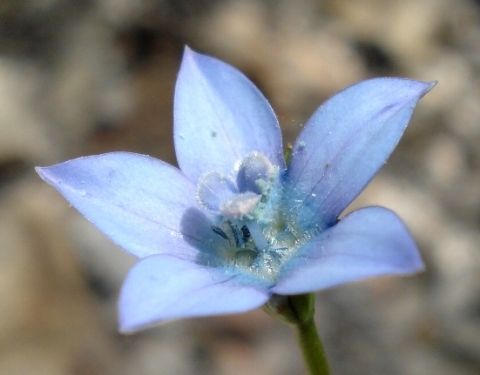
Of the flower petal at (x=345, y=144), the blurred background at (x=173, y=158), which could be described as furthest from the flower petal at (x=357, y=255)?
the blurred background at (x=173, y=158)

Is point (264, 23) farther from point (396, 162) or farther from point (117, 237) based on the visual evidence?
point (117, 237)

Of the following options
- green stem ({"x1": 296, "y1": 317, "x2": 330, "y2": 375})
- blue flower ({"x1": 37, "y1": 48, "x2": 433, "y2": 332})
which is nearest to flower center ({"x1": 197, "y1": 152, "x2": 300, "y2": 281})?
blue flower ({"x1": 37, "y1": 48, "x2": 433, "y2": 332})

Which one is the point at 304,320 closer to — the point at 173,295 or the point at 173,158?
the point at 173,295

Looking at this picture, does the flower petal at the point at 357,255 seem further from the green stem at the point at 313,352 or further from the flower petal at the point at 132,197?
the flower petal at the point at 132,197

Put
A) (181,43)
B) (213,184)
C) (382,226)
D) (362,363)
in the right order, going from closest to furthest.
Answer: (382,226) → (213,184) → (362,363) → (181,43)

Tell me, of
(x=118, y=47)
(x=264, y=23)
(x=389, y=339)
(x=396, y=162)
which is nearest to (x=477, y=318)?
(x=389, y=339)

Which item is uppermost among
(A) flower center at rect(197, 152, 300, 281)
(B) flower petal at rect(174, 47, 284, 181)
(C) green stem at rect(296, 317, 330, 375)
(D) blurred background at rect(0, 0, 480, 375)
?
(B) flower petal at rect(174, 47, 284, 181)

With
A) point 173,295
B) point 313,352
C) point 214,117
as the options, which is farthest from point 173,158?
point 173,295

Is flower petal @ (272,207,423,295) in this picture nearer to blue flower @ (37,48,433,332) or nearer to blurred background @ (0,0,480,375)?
blue flower @ (37,48,433,332)
